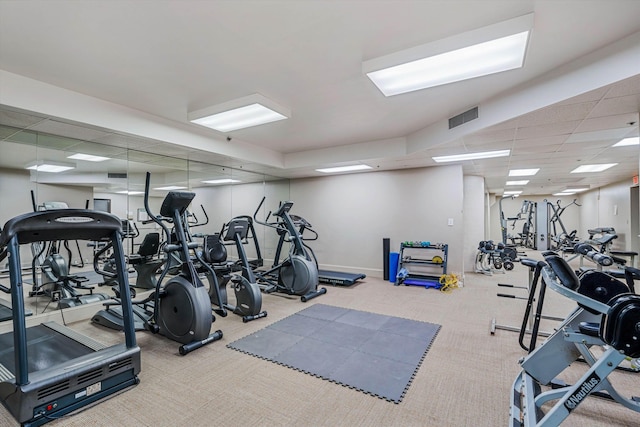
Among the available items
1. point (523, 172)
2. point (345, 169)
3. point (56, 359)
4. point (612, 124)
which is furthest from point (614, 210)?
point (56, 359)

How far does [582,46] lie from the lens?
2684 millimetres

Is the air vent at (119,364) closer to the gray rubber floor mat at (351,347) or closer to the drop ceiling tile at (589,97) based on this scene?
the gray rubber floor mat at (351,347)

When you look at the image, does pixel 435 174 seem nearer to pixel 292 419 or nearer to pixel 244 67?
pixel 244 67

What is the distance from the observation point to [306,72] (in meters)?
3.22

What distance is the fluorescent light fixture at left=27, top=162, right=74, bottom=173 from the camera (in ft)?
13.3

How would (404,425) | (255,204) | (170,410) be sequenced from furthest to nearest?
(255,204), (170,410), (404,425)

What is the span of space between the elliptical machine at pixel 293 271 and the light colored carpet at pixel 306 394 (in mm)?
1667

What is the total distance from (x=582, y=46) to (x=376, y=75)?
179cm

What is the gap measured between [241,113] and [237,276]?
2.31 metres

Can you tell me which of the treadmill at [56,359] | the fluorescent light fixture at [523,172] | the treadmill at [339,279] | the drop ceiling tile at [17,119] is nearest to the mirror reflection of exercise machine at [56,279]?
the drop ceiling tile at [17,119]

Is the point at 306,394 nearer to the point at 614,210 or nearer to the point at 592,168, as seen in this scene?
the point at 592,168

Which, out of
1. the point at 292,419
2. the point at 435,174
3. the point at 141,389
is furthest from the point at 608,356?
the point at 435,174

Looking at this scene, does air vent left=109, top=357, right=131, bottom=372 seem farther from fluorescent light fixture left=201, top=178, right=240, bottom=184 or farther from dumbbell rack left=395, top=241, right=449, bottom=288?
dumbbell rack left=395, top=241, right=449, bottom=288

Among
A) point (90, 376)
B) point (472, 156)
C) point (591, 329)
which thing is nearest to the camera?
point (591, 329)
